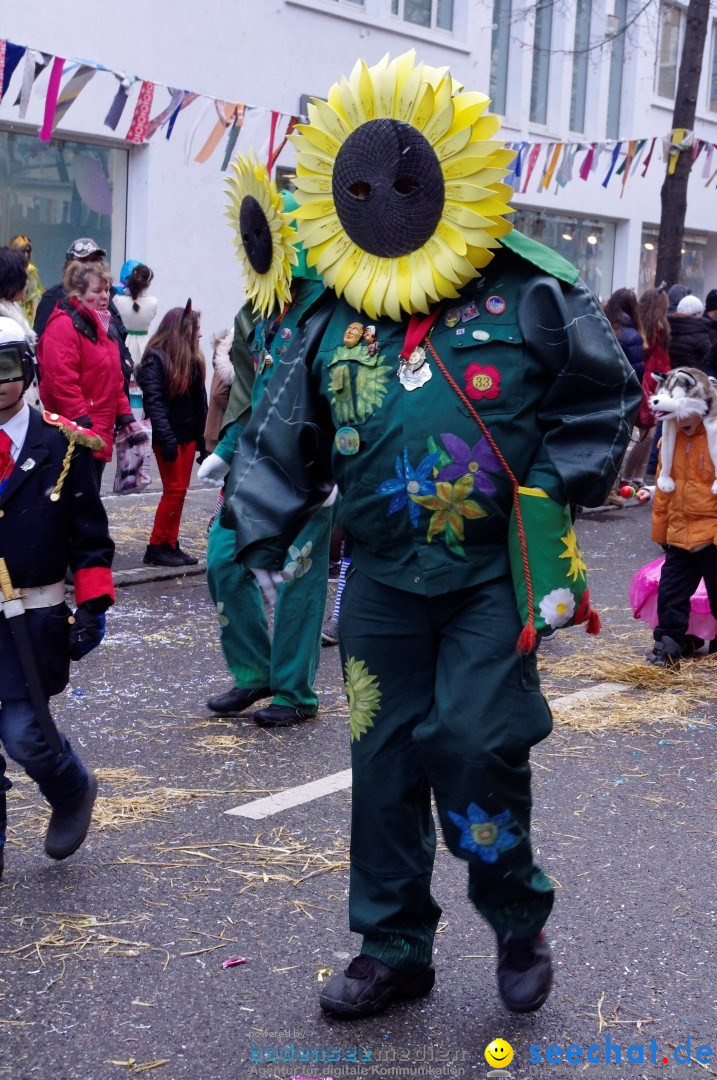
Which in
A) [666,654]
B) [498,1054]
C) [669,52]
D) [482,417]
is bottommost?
[666,654]

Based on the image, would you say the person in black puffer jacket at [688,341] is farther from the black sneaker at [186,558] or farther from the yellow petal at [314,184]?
the yellow petal at [314,184]

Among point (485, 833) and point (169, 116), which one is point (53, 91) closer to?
point (169, 116)

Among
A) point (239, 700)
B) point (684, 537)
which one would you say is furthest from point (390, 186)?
point (684, 537)

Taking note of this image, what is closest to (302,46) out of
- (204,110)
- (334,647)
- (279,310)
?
(204,110)

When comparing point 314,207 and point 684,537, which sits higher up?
point 314,207

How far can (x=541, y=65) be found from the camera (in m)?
21.2

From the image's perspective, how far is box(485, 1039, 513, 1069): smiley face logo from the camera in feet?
10.2

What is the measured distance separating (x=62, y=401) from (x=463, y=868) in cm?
456

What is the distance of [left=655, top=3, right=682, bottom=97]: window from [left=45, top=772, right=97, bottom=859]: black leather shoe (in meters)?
22.2

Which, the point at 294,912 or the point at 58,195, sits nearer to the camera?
the point at 294,912

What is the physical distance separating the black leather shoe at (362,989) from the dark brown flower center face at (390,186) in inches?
67.4

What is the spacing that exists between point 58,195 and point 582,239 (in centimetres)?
1098

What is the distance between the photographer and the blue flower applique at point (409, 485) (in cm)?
310

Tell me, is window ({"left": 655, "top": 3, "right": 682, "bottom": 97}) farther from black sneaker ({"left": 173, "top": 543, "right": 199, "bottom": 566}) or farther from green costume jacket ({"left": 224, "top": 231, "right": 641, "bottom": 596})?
green costume jacket ({"left": 224, "top": 231, "right": 641, "bottom": 596})
